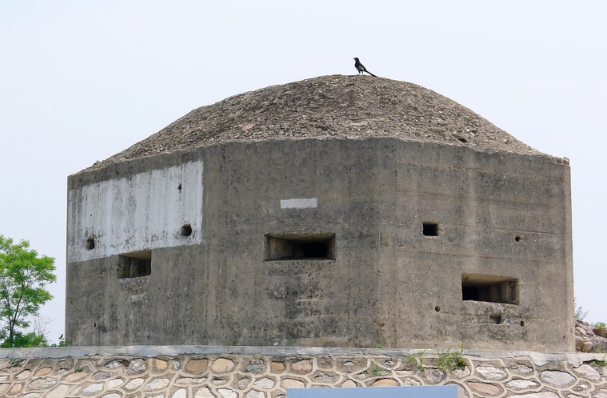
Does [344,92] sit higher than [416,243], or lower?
higher

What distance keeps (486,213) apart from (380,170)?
1588mm

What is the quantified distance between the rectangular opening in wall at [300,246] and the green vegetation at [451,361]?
228 cm

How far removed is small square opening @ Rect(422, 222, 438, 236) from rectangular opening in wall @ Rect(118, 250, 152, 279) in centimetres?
380

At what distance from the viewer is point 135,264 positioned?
15758mm

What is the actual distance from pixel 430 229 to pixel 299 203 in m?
1.75

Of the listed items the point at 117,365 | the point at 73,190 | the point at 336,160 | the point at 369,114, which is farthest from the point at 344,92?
the point at 117,365

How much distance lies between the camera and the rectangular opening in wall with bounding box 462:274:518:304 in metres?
14.7

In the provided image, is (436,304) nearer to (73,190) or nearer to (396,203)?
(396,203)

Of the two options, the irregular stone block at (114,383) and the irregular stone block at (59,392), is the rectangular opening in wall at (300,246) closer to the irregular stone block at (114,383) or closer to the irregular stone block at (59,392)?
the irregular stone block at (114,383)

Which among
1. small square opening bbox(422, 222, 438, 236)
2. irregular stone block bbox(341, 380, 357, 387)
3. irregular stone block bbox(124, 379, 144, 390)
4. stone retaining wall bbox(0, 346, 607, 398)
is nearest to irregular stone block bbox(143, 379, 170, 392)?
stone retaining wall bbox(0, 346, 607, 398)

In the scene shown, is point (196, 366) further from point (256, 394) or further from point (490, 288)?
point (490, 288)

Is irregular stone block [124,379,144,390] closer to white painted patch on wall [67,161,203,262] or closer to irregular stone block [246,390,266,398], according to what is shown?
irregular stone block [246,390,266,398]

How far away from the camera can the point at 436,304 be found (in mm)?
14148

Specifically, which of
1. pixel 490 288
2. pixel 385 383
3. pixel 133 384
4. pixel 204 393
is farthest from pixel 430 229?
pixel 133 384
